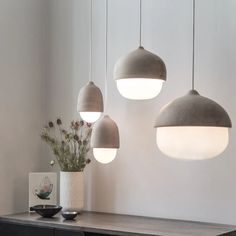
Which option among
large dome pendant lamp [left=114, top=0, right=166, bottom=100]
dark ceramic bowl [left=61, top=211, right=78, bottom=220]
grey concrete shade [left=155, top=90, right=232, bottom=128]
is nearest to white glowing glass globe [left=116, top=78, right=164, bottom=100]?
large dome pendant lamp [left=114, top=0, right=166, bottom=100]

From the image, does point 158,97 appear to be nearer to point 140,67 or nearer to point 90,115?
point 90,115

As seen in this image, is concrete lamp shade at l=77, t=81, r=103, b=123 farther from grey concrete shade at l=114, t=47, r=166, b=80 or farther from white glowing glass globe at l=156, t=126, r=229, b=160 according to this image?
Answer: white glowing glass globe at l=156, t=126, r=229, b=160

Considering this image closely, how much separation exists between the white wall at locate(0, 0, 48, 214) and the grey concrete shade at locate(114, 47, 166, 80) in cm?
138

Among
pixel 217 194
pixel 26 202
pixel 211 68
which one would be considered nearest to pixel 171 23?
pixel 211 68

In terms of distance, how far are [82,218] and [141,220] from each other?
384mm

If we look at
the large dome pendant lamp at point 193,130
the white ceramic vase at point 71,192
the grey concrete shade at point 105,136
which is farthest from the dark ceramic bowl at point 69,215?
the large dome pendant lamp at point 193,130

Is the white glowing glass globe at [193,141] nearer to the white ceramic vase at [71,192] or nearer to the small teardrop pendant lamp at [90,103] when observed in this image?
the small teardrop pendant lamp at [90,103]

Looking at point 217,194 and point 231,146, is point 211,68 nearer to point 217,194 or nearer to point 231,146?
point 231,146

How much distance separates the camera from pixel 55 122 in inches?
147

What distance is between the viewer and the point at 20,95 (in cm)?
363

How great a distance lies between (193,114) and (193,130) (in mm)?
63

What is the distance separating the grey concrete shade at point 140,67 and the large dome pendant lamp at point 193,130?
1.23 ft

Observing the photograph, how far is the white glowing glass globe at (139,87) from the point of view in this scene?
240 cm

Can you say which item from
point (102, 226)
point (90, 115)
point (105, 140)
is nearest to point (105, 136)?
point (105, 140)
